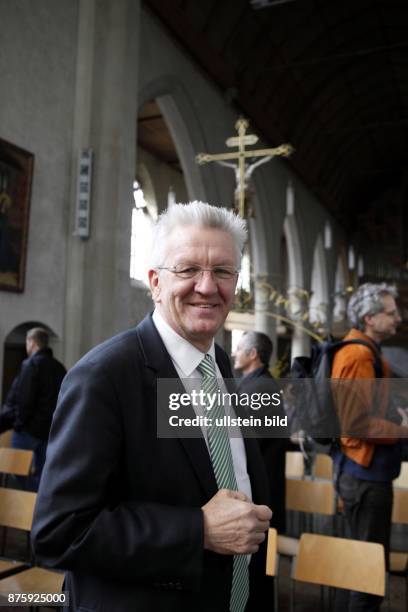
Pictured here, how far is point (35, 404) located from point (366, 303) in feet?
11.5

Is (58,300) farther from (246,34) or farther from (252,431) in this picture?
(246,34)

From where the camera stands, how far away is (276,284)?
15.6 m

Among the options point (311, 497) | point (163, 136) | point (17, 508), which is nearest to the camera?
point (17, 508)

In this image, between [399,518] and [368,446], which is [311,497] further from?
[368,446]

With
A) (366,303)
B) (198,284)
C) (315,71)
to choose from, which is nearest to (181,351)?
(198,284)

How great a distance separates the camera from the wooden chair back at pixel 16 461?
4438 mm

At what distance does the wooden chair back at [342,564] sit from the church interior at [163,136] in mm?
924

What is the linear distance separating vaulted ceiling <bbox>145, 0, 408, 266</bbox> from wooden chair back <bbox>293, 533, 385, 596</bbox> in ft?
29.9

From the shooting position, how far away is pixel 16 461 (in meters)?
4.49

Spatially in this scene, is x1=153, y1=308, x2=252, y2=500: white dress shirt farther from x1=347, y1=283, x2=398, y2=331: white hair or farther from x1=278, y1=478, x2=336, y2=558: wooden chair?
x1=278, y1=478, x2=336, y2=558: wooden chair

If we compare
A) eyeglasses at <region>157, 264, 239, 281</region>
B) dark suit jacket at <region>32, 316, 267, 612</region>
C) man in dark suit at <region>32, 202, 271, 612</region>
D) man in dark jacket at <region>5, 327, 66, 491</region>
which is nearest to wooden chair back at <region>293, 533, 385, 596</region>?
man in dark suit at <region>32, 202, 271, 612</region>

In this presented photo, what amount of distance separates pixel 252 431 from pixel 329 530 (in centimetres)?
318

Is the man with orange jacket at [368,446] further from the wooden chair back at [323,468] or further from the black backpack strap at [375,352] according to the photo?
the wooden chair back at [323,468]

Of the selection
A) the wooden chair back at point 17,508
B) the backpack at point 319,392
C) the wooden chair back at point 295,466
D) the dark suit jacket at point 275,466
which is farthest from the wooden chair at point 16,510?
the wooden chair back at point 295,466
